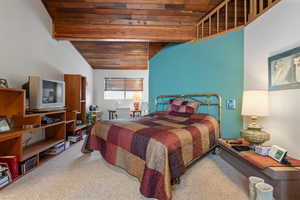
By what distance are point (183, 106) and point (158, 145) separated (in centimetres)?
172

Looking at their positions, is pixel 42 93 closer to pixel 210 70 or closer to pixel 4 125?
pixel 4 125

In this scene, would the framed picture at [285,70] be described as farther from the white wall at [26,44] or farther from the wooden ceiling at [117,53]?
the white wall at [26,44]

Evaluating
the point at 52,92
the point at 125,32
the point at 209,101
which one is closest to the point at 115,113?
the point at 52,92

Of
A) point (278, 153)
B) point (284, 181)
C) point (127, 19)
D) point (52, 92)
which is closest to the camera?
point (284, 181)

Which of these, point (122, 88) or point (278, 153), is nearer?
point (278, 153)

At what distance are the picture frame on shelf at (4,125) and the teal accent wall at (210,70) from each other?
9.78ft

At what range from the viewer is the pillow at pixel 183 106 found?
3016 mm

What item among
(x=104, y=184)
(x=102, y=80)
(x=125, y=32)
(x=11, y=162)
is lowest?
(x=104, y=184)

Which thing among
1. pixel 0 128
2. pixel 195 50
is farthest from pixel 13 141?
pixel 195 50

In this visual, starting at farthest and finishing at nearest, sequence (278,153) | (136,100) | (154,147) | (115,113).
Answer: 1. (136,100)
2. (115,113)
3. (278,153)
4. (154,147)

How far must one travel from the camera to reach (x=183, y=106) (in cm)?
312

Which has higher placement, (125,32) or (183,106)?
(125,32)

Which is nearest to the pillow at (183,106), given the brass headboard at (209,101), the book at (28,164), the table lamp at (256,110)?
the brass headboard at (209,101)

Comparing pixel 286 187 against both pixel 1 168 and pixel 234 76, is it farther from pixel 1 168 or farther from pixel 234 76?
pixel 1 168
